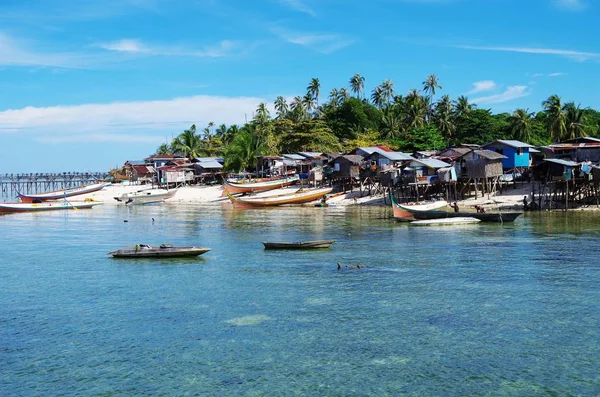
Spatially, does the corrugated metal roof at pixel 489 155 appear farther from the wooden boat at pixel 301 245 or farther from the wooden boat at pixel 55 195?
the wooden boat at pixel 55 195

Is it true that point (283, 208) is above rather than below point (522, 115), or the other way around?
below

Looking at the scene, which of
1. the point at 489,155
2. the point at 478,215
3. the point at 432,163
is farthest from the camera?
the point at 432,163

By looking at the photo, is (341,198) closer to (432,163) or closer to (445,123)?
(432,163)

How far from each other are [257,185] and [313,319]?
1949 inches

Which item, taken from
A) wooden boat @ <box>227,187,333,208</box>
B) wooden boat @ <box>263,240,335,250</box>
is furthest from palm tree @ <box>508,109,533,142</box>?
wooden boat @ <box>263,240,335,250</box>

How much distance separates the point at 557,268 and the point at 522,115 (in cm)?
4883

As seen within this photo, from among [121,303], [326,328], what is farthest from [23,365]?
[326,328]

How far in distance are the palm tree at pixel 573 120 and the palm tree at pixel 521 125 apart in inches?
165

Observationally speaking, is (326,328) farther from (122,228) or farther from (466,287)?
(122,228)

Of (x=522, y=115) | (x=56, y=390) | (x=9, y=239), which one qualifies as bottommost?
(x=56, y=390)

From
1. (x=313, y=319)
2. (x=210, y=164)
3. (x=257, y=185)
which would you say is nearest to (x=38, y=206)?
(x=257, y=185)

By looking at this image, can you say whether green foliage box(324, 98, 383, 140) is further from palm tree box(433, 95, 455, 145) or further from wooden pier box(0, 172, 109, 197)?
wooden pier box(0, 172, 109, 197)

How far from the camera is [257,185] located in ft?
216

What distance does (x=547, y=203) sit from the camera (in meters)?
43.6
